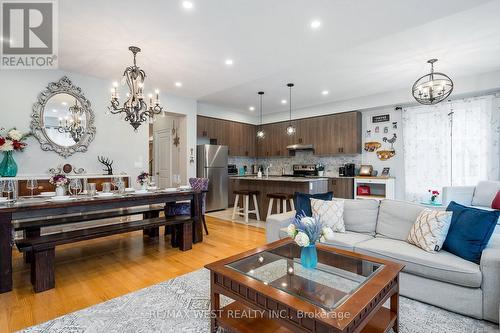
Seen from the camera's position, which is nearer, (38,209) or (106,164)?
(38,209)

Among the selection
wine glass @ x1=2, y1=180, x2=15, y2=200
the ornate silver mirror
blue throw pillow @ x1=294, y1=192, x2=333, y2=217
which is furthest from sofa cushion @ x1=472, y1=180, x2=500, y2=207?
the ornate silver mirror

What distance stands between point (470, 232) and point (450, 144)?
4.03 metres

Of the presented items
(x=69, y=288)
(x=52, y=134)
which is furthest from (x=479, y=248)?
(x=52, y=134)

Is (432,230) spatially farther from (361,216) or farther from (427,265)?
(361,216)

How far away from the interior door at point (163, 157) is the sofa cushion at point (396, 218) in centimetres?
547

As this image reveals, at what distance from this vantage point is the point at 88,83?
4629 mm

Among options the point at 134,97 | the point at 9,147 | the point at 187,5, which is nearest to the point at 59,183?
the point at 134,97

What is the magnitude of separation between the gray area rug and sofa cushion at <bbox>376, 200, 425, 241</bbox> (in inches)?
27.3

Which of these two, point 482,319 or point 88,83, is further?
point 88,83

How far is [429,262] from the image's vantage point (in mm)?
2045

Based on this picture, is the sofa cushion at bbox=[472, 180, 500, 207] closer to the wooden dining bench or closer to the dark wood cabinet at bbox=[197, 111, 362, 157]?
the dark wood cabinet at bbox=[197, 111, 362, 157]

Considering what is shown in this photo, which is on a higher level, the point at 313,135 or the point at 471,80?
the point at 471,80

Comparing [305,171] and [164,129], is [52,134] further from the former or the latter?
[305,171]

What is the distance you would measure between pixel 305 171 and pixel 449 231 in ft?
16.9
